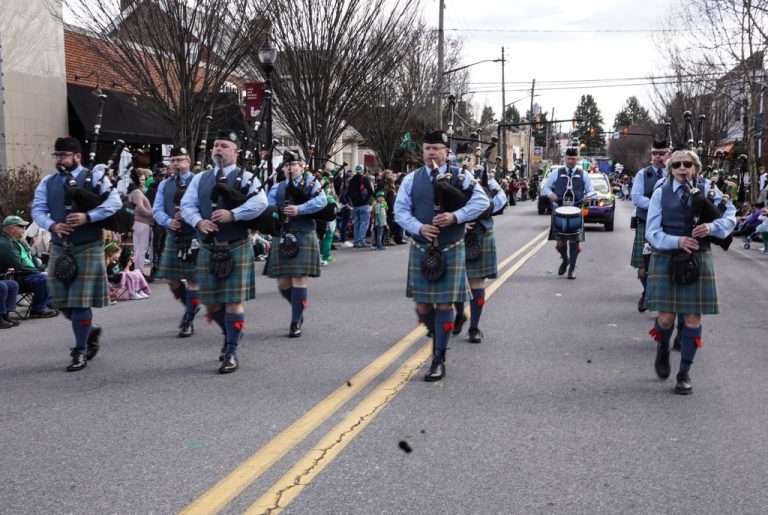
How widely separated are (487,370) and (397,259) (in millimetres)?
9693

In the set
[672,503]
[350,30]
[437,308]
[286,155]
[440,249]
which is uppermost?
[350,30]

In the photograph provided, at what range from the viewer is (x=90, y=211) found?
22.7 feet

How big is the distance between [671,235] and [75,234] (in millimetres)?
4818

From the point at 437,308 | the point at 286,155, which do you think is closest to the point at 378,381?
the point at 437,308

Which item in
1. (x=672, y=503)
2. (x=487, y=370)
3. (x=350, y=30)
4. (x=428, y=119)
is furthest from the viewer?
(x=428, y=119)

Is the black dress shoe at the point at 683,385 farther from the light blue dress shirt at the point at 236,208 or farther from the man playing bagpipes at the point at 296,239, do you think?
the man playing bagpipes at the point at 296,239

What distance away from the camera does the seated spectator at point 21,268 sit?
9.91m

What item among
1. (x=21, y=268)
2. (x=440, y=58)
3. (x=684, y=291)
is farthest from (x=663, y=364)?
(x=440, y=58)

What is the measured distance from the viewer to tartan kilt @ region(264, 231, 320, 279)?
27.5ft

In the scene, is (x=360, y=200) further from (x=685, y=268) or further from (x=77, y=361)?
(x=685, y=268)

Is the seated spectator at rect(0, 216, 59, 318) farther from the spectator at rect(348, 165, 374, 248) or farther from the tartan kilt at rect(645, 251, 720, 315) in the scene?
the spectator at rect(348, 165, 374, 248)

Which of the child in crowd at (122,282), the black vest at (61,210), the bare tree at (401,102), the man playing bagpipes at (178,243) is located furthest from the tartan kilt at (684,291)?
the bare tree at (401,102)

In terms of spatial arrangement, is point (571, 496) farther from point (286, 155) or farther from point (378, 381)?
point (286, 155)

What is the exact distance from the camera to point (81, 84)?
21016 mm
